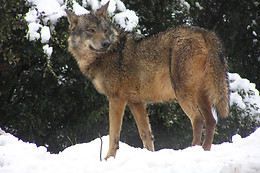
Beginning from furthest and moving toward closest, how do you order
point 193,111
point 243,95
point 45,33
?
point 243,95 → point 45,33 → point 193,111

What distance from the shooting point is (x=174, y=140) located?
8516 millimetres

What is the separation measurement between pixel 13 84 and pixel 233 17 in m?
5.72

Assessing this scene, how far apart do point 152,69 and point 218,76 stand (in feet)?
2.93

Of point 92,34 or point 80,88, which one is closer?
point 92,34

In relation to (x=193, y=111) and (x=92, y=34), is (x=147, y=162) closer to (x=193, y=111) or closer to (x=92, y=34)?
(x=193, y=111)

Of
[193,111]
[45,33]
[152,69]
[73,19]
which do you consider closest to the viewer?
[193,111]

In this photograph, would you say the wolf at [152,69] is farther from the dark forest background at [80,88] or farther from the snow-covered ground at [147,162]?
the dark forest background at [80,88]

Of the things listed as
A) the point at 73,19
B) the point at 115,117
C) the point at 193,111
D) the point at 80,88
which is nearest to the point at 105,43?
the point at 73,19

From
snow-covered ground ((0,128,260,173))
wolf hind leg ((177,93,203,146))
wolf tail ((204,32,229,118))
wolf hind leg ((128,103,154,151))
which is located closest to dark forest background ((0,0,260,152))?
wolf hind leg ((128,103,154,151))

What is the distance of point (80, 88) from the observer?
7.58 meters

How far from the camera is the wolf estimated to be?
4453 mm

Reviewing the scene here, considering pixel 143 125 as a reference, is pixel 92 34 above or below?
above

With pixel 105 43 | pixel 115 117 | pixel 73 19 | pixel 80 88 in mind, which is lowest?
pixel 80 88

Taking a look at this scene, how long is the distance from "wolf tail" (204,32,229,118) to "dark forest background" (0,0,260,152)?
2868 mm
